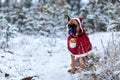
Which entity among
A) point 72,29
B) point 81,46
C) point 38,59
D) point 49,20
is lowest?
point 38,59

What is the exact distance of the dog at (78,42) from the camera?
19.2 feet

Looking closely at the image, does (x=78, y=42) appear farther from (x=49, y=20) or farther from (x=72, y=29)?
(x=49, y=20)

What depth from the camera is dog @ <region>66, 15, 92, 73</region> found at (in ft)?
19.2

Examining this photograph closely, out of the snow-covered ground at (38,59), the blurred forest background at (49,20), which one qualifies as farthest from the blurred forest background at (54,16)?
the snow-covered ground at (38,59)

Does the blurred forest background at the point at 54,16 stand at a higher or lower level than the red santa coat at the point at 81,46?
lower

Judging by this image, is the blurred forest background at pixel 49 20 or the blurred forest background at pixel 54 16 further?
the blurred forest background at pixel 54 16

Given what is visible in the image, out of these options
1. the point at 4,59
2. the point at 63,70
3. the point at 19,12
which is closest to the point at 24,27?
the point at 19,12

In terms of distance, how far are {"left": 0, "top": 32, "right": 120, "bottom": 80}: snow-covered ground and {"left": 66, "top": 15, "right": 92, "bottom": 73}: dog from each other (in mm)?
255

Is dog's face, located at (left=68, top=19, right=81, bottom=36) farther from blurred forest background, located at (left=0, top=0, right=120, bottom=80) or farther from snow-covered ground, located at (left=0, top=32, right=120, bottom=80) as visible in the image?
blurred forest background, located at (left=0, top=0, right=120, bottom=80)

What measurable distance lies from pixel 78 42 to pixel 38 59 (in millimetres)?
1969

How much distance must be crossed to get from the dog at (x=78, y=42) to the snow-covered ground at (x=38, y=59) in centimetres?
26

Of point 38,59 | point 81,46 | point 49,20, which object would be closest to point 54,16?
point 49,20

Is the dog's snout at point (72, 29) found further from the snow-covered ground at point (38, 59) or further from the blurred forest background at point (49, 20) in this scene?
the blurred forest background at point (49, 20)

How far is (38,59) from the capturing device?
7.71 meters
